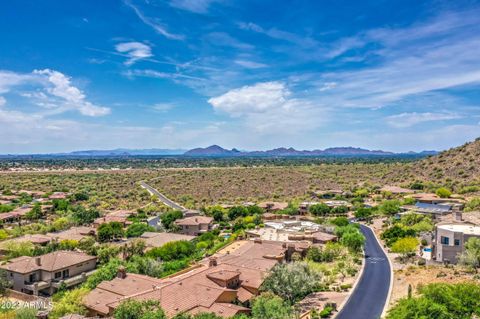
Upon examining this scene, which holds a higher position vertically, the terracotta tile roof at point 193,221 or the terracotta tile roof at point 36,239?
the terracotta tile roof at point 193,221

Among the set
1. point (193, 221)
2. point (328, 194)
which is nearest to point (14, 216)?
point (193, 221)

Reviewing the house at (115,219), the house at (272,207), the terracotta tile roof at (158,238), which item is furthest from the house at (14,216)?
the house at (272,207)

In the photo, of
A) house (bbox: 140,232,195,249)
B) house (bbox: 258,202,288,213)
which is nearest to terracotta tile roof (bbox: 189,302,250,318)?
house (bbox: 140,232,195,249)

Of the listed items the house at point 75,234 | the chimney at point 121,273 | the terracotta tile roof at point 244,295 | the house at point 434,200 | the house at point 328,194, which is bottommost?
the terracotta tile roof at point 244,295

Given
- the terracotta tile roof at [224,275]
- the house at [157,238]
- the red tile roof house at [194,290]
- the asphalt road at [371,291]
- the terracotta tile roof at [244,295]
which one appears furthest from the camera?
the house at [157,238]

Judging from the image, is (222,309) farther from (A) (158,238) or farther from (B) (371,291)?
(A) (158,238)

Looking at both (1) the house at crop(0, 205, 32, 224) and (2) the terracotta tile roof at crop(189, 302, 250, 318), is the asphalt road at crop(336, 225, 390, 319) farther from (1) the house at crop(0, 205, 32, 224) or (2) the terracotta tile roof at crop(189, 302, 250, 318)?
(1) the house at crop(0, 205, 32, 224)

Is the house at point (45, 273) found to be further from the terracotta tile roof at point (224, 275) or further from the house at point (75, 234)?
the terracotta tile roof at point (224, 275)
